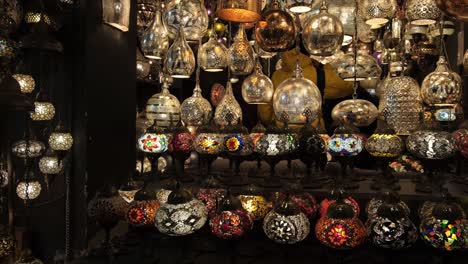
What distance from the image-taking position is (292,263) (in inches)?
70.1

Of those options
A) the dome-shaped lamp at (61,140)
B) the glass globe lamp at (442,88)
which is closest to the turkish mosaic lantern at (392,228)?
the glass globe lamp at (442,88)

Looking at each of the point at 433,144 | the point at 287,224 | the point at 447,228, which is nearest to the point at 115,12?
the point at 287,224

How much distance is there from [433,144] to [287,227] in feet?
2.69

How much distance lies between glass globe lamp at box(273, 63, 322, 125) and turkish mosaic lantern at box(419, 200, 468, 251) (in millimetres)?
853

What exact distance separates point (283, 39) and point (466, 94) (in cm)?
265

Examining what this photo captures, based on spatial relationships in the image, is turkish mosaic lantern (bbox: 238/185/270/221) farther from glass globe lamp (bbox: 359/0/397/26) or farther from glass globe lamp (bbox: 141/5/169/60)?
glass globe lamp (bbox: 359/0/397/26)

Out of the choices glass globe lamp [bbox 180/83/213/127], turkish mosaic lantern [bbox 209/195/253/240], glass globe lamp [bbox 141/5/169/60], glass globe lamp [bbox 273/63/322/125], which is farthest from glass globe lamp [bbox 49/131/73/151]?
glass globe lamp [bbox 273/63/322/125]

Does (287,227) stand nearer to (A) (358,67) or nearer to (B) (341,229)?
(B) (341,229)

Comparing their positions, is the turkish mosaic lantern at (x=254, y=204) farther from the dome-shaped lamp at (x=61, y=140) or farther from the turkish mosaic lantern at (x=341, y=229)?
the dome-shaped lamp at (x=61, y=140)

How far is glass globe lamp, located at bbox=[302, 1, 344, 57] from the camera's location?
1838 millimetres

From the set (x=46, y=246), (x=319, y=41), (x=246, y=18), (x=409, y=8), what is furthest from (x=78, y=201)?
(x=409, y=8)

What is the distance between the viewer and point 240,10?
1924 millimetres

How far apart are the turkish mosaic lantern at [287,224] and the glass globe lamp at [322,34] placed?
2.42ft

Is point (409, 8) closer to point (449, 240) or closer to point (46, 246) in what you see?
point (449, 240)
